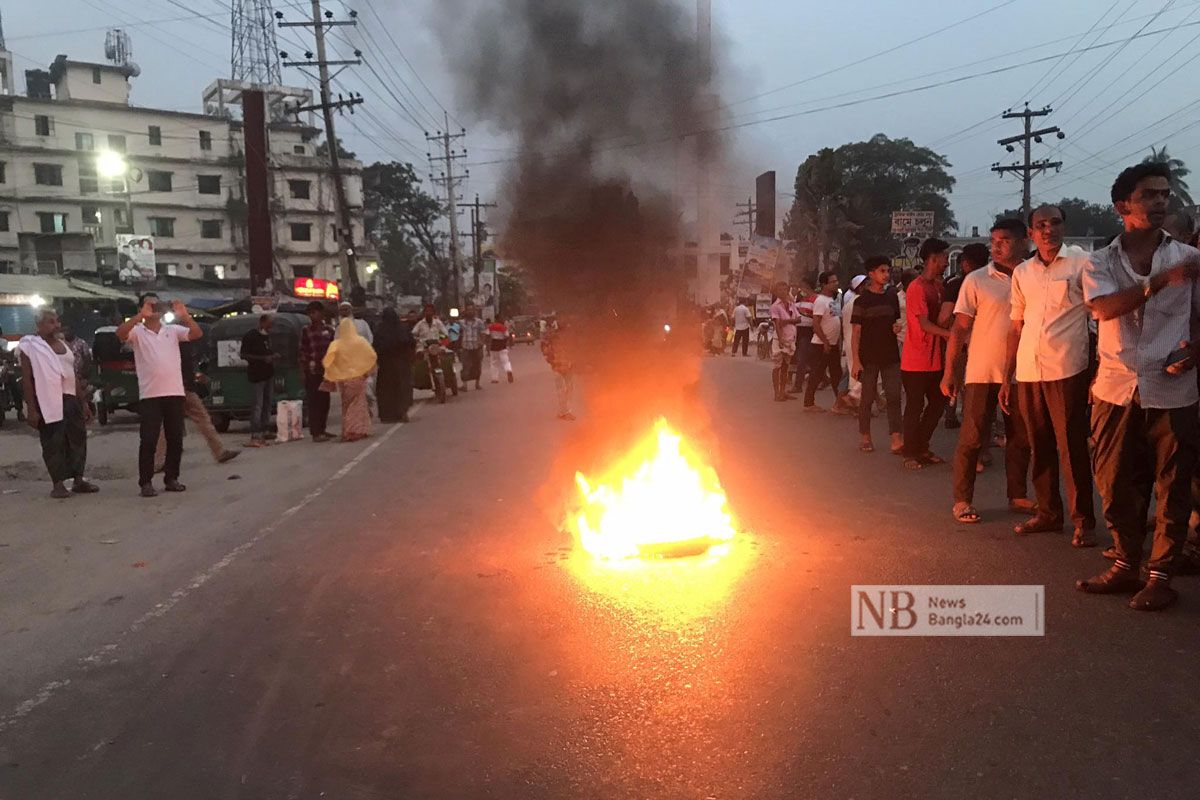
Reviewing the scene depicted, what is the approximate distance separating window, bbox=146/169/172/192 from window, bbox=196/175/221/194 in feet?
5.79

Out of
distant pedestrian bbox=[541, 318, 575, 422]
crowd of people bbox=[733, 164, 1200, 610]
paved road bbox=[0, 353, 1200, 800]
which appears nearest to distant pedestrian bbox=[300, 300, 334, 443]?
distant pedestrian bbox=[541, 318, 575, 422]

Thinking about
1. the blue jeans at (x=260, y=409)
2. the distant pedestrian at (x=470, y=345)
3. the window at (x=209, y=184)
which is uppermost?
the window at (x=209, y=184)

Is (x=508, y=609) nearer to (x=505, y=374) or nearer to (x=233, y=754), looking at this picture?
(x=233, y=754)

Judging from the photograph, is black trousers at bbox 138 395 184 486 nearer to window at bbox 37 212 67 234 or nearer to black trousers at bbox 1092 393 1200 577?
black trousers at bbox 1092 393 1200 577

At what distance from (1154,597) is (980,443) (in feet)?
5.92

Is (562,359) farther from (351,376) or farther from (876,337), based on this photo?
(876,337)

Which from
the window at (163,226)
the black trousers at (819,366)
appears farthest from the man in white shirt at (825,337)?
the window at (163,226)

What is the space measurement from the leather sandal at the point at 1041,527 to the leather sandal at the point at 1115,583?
1.12 metres

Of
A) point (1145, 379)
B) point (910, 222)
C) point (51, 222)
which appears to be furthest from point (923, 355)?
point (51, 222)

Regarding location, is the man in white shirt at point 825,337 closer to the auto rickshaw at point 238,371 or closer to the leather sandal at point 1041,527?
the leather sandal at point 1041,527

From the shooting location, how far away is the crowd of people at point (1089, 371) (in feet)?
13.9

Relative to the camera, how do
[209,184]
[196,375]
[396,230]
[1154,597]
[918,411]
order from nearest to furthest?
[1154,597] → [918,411] → [196,375] → [209,184] → [396,230]

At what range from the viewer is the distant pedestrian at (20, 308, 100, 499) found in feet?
27.0

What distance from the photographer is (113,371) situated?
47.1ft
